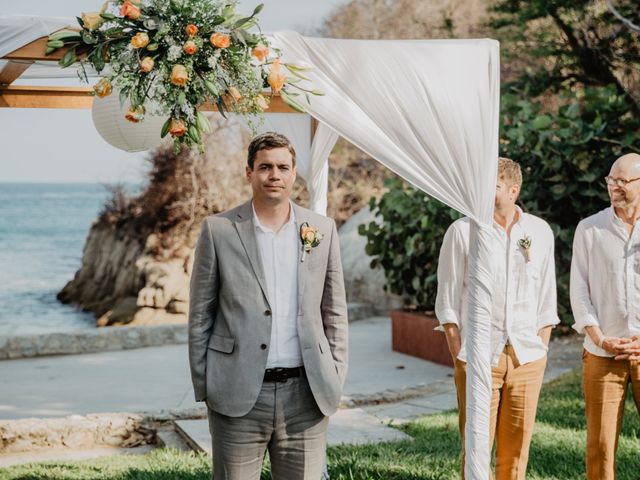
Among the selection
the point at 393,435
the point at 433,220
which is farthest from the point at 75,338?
the point at 393,435

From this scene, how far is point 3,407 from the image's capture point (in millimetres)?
7699

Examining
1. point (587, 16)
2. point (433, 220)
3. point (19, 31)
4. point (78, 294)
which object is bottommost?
point (78, 294)

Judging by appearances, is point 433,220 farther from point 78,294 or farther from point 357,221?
point 78,294

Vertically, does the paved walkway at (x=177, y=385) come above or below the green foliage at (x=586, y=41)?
below

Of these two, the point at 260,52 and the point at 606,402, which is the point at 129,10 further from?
the point at 606,402

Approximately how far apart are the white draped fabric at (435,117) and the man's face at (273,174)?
559 millimetres

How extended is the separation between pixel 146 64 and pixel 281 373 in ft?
4.07

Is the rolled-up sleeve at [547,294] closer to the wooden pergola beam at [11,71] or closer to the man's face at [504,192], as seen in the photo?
the man's face at [504,192]

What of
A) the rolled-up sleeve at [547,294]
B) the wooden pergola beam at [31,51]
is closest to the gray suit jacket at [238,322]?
the wooden pergola beam at [31,51]

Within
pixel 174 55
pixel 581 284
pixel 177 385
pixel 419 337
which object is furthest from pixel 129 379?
pixel 174 55

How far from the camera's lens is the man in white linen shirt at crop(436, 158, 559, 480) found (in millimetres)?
3816

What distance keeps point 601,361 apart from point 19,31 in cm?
292

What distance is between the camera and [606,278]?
159 inches

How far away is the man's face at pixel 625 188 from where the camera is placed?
387 cm
